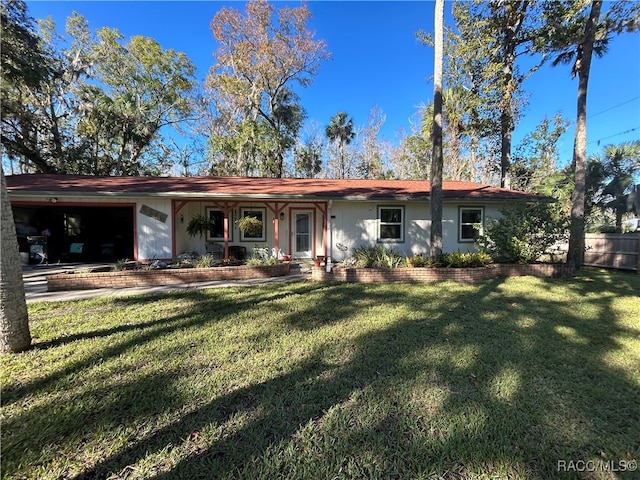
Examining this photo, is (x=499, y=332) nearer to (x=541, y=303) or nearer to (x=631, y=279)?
(x=541, y=303)

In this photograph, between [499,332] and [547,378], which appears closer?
[547,378]

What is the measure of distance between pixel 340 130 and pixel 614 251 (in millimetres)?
18807

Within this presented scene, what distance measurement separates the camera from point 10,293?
3217mm

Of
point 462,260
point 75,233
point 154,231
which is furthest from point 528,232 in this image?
point 75,233

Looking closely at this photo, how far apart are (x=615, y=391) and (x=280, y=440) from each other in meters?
3.11

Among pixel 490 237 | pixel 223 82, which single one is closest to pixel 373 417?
pixel 490 237

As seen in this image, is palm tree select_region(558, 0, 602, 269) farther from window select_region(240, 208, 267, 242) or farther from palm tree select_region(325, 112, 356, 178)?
palm tree select_region(325, 112, 356, 178)

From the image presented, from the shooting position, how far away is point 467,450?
2115 mm

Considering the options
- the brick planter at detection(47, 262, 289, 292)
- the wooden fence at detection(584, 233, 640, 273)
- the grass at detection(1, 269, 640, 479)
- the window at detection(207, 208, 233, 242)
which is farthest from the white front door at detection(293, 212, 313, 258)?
the wooden fence at detection(584, 233, 640, 273)

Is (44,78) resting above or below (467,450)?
above

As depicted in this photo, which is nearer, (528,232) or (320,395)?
(320,395)

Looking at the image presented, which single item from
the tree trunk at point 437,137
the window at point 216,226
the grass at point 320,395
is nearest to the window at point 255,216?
the window at point 216,226

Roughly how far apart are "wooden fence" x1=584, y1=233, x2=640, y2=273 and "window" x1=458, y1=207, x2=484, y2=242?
10.8ft

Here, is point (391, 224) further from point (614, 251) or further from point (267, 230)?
point (614, 251)
